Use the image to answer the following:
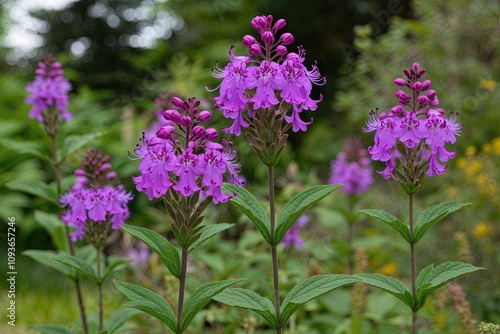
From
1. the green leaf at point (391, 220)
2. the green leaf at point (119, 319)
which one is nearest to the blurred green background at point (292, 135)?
the green leaf at point (119, 319)

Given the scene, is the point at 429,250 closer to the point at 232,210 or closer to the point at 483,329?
the point at 232,210

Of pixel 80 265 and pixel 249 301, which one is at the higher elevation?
pixel 80 265

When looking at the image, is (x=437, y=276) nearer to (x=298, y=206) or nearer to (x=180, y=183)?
(x=298, y=206)

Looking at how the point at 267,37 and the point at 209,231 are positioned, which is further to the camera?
the point at 209,231

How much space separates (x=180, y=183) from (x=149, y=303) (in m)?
0.38

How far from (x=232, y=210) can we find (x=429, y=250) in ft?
5.82

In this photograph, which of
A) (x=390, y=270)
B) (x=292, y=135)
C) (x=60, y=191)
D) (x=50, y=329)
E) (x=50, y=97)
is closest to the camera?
(x=50, y=329)

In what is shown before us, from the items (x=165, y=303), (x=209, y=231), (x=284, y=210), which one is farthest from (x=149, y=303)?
(x=284, y=210)

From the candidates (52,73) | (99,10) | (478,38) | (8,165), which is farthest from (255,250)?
(99,10)

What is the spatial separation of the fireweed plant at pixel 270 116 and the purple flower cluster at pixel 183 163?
0.08 metres

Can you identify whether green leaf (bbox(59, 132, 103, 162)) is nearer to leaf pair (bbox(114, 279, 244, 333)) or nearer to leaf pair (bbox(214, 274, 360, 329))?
leaf pair (bbox(114, 279, 244, 333))

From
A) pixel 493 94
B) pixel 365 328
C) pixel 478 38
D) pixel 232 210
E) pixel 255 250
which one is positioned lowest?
pixel 365 328

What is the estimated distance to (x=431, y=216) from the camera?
1854 mm

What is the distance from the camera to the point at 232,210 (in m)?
5.11
